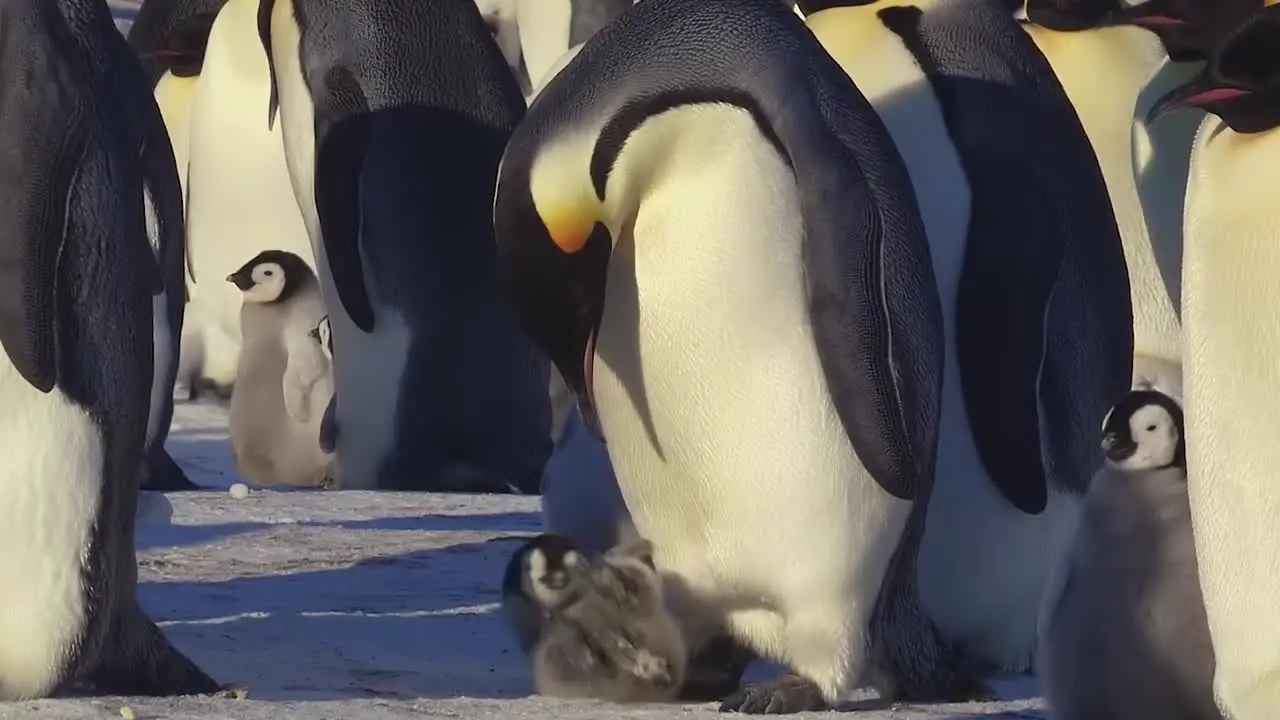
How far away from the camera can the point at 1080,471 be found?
5602 millimetres

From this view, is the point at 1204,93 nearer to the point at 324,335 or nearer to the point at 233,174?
the point at 324,335

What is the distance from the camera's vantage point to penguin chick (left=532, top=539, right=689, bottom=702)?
4.66 m

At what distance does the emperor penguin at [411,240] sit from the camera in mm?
7895

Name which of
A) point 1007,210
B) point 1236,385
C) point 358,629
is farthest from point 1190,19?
point 1236,385

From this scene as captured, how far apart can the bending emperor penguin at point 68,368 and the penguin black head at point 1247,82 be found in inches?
63.1

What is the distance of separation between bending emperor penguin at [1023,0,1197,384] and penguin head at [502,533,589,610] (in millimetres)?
3033

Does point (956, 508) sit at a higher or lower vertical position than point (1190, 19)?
lower

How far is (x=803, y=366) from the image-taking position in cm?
468

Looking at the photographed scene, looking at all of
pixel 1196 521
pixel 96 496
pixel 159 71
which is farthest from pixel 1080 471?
pixel 159 71

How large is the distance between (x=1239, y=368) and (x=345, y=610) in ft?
6.53

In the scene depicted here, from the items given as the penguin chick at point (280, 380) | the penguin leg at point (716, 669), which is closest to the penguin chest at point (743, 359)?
the penguin leg at point (716, 669)

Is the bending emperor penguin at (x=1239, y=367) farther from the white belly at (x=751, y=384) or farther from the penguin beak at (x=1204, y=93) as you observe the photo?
the white belly at (x=751, y=384)

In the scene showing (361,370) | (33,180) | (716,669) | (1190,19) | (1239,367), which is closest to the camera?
(1239,367)

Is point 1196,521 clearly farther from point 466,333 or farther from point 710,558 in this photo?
point 466,333
